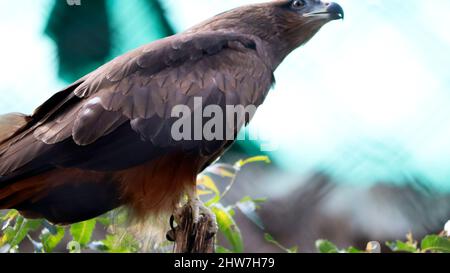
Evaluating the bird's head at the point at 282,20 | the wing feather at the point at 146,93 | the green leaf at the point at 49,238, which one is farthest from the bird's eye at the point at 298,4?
the green leaf at the point at 49,238

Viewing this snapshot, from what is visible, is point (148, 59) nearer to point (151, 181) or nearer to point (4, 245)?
point (151, 181)

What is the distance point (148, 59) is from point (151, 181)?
2.11ft

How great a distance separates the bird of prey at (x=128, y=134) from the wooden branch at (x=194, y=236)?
139 millimetres

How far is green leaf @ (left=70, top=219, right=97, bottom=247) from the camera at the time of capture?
4.48 m

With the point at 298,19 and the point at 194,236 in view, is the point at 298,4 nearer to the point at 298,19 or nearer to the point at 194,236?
the point at 298,19

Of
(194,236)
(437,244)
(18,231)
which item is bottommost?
(437,244)

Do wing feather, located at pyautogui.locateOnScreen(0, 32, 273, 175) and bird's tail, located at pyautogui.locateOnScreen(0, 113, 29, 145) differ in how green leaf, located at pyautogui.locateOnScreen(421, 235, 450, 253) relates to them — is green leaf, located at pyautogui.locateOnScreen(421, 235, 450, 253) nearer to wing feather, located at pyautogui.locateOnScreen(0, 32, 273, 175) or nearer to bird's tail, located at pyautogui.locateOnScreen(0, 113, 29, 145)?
wing feather, located at pyautogui.locateOnScreen(0, 32, 273, 175)

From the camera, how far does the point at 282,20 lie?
530cm

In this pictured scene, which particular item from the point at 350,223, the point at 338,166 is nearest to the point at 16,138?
the point at 338,166

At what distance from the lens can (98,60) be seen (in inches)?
198

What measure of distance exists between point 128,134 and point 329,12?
5.54 feet

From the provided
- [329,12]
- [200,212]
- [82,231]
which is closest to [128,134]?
[200,212]
